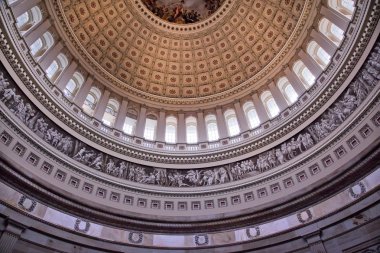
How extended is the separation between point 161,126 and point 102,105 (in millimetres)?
5015

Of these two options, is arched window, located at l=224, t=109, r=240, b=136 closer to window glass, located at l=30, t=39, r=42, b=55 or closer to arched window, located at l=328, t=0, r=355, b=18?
arched window, located at l=328, t=0, r=355, b=18

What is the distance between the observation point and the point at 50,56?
77.6ft

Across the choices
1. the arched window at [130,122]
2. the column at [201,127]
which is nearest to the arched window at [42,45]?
the arched window at [130,122]

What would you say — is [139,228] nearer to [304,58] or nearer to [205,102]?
[205,102]

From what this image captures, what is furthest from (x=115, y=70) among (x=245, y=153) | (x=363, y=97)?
(x=363, y=97)

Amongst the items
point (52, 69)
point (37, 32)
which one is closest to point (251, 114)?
point (52, 69)

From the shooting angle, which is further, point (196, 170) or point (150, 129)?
point (150, 129)

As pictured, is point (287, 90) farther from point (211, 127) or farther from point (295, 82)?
point (211, 127)

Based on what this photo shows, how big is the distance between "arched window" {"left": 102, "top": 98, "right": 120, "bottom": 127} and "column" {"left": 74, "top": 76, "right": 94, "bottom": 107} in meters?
2.08

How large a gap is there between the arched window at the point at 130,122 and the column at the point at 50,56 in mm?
7152

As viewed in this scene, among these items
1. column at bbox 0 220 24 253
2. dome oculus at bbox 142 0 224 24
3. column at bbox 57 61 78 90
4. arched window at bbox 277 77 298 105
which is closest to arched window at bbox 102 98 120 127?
column at bbox 57 61 78 90

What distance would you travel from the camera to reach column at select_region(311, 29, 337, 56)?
2247cm

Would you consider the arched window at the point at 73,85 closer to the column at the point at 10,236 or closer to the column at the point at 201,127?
the column at the point at 201,127

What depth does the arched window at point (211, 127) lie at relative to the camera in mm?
26844
